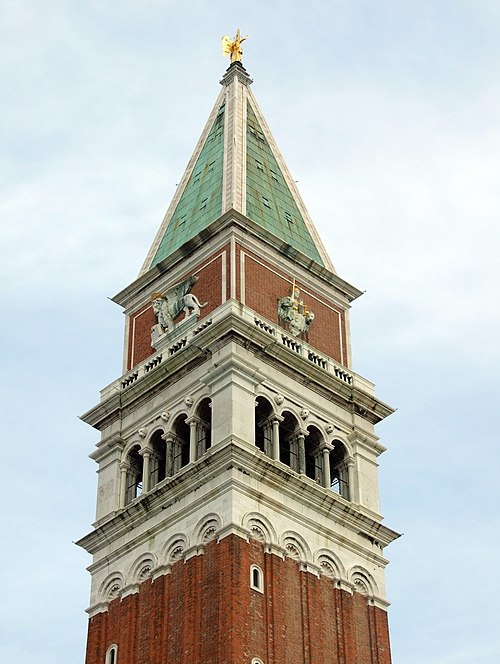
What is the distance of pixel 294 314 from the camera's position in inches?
3076

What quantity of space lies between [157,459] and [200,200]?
1679cm

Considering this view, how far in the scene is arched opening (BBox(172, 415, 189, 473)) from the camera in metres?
72.9

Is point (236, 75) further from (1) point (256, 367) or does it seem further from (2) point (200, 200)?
(1) point (256, 367)

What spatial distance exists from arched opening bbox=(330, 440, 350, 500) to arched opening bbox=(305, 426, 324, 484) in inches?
35.4

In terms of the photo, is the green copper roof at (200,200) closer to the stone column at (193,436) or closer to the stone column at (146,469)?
the stone column at (193,436)

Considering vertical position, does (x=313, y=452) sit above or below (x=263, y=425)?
below

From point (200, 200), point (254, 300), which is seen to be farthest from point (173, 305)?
point (200, 200)

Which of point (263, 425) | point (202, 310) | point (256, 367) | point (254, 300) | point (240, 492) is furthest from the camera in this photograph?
point (202, 310)

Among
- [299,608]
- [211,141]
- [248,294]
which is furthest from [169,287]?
[299,608]

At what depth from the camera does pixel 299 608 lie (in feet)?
221

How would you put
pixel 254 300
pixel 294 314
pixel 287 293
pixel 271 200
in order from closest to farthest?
1. pixel 254 300
2. pixel 294 314
3. pixel 287 293
4. pixel 271 200

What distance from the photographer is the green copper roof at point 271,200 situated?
8250cm

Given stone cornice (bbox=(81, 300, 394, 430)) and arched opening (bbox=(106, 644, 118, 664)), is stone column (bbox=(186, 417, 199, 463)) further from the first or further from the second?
arched opening (bbox=(106, 644, 118, 664))

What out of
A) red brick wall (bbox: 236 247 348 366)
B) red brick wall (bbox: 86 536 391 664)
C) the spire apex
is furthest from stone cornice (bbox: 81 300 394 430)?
the spire apex
